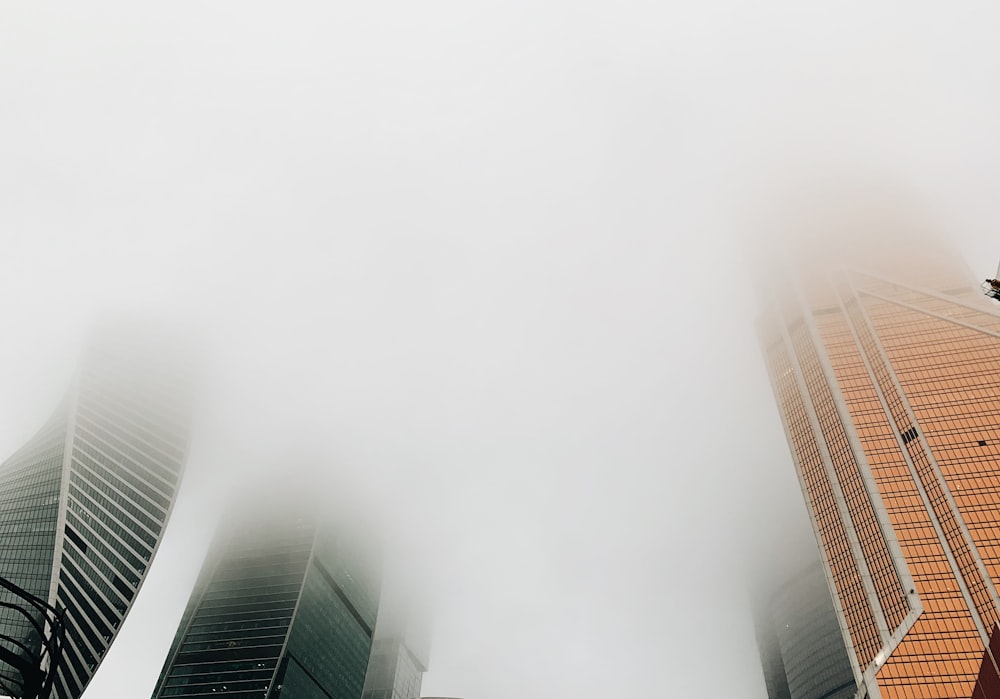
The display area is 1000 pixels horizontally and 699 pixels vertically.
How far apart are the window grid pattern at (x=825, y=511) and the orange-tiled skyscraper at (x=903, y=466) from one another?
0.32 metres

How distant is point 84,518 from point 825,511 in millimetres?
163203

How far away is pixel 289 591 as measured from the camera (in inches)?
7392

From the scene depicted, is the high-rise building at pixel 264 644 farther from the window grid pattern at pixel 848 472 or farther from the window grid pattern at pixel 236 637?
the window grid pattern at pixel 848 472

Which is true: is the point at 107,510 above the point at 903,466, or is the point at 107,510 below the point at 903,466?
below

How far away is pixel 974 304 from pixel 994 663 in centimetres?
15448

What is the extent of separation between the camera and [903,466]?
137 meters

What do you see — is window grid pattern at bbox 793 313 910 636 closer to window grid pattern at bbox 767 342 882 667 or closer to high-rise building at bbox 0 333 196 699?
window grid pattern at bbox 767 342 882 667

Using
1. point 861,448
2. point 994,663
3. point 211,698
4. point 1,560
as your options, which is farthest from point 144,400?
point 994,663

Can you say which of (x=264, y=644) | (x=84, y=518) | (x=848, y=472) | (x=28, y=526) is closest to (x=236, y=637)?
(x=264, y=644)

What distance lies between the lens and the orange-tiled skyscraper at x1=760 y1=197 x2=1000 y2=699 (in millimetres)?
116375

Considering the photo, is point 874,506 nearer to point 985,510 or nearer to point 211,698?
point 985,510

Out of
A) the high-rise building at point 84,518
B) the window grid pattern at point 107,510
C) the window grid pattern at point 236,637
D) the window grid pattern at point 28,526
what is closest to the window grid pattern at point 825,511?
the window grid pattern at point 236,637

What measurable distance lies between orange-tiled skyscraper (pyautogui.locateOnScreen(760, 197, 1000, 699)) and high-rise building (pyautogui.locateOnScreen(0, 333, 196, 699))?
491 ft

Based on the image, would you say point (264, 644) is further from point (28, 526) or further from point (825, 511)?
point (825, 511)
